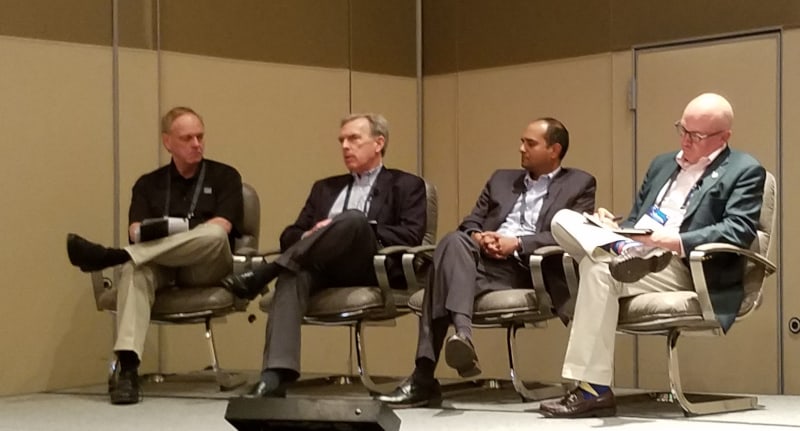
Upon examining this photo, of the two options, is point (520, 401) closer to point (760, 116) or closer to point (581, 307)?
point (581, 307)

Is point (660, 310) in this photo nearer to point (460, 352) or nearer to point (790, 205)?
point (460, 352)

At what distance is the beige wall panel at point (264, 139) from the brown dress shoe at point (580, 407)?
7.91 feet

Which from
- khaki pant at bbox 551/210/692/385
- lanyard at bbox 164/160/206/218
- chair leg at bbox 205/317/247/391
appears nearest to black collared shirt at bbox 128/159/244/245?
lanyard at bbox 164/160/206/218

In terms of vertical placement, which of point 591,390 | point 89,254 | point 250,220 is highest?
point 250,220

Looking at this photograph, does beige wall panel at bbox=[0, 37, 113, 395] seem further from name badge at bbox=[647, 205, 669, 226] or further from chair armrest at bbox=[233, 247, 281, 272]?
name badge at bbox=[647, 205, 669, 226]

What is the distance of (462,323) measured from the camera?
4109 millimetres

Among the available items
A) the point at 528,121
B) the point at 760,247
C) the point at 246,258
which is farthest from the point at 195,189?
the point at 760,247

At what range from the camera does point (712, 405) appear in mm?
4086

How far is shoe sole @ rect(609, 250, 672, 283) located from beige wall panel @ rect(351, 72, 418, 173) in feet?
9.15

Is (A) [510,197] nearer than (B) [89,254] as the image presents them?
No

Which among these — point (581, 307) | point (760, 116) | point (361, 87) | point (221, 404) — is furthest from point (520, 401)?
point (361, 87)

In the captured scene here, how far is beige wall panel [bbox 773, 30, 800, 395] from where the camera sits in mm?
5105

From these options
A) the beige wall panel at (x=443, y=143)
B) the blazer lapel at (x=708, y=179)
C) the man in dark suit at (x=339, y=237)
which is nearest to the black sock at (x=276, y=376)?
the man in dark suit at (x=339, y=237)

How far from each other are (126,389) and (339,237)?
1.12m
